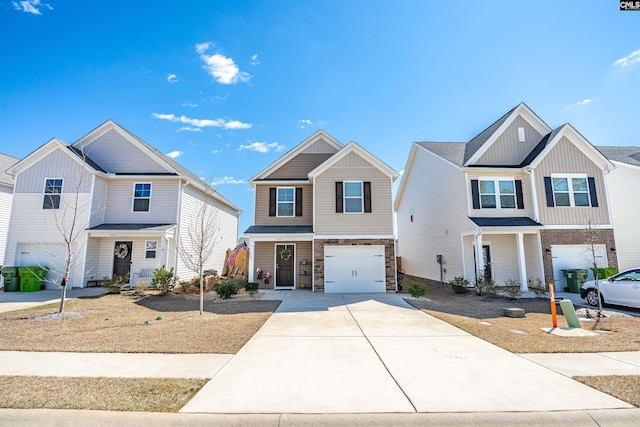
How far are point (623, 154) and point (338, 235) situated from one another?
67.4 feet

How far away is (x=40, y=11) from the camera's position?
10609mm

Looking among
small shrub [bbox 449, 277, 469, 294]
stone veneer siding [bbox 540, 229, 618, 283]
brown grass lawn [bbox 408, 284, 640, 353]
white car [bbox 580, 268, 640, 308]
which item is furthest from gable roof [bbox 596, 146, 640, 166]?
small shrub [bbox 449, 277, 469, 294]

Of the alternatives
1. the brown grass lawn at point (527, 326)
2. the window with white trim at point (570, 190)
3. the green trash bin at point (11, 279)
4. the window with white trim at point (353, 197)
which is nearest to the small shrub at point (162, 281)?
the green trash bin at point (11, 279)

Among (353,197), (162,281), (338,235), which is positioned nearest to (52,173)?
(162,281)

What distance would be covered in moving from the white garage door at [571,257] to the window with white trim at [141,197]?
21592 mm

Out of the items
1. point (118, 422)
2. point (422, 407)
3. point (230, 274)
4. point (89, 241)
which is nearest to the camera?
point (118, 422)

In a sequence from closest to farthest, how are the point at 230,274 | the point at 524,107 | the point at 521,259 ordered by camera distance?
the point at 521,259, the point at 524,107, the point at 230,274

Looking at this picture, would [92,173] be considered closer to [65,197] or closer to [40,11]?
[65,197]

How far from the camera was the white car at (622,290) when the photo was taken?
9.92m

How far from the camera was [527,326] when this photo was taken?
820 cm

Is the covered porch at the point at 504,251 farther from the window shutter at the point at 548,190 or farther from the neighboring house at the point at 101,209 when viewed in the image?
the neighboring house at the point at 101,209

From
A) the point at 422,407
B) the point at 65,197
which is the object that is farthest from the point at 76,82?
the point at 422,407

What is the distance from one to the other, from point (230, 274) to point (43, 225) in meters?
10.1

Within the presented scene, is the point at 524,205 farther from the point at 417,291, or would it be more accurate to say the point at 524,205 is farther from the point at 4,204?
the point at 4,204
